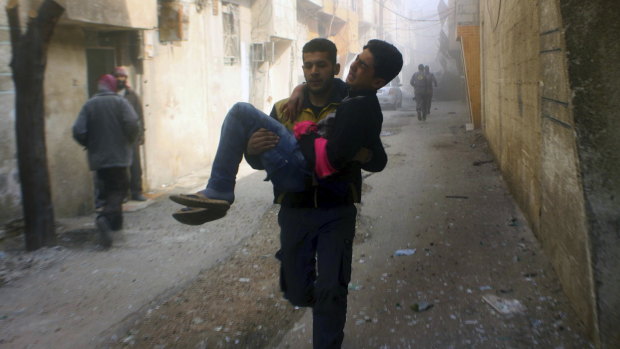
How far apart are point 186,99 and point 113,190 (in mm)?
4243

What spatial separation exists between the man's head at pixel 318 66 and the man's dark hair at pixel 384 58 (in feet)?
0.82

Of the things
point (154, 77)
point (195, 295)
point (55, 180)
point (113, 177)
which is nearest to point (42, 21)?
point (113, 177)

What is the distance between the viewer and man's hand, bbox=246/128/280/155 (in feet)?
8.54

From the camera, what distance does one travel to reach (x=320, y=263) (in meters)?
2.65

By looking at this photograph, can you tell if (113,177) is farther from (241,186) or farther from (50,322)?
(241,186)

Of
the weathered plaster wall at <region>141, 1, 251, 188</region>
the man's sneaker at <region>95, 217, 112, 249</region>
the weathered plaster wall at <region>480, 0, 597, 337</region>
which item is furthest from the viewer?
the weathered plaster wall at <region>141, 1, 251, 188</region>

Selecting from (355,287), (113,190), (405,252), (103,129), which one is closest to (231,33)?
(103,129)

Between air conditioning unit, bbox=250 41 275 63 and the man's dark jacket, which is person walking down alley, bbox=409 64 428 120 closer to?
air conditioning unit, bbox=250 41 275 63

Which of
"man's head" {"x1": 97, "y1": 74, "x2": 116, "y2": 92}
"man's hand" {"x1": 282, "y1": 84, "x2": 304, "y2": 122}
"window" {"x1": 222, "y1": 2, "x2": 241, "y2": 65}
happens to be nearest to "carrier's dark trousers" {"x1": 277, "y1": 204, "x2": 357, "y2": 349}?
"man's hand" {"x1": 282, "y1": 84, "x2": 304, "y2": 122}

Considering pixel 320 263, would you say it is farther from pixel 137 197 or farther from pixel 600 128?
pixel 137 197

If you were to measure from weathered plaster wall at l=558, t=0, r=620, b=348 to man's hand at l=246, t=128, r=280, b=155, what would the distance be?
1544 millimetres

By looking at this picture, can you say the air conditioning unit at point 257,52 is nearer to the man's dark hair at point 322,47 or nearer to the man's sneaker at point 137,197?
the man's sneaker at point 137,197

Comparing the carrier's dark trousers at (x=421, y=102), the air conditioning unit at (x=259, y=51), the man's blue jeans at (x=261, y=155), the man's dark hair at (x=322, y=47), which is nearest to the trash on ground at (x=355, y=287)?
the man's blue jeans at (x=261, y=155)

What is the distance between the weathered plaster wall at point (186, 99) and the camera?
28.2 ft
